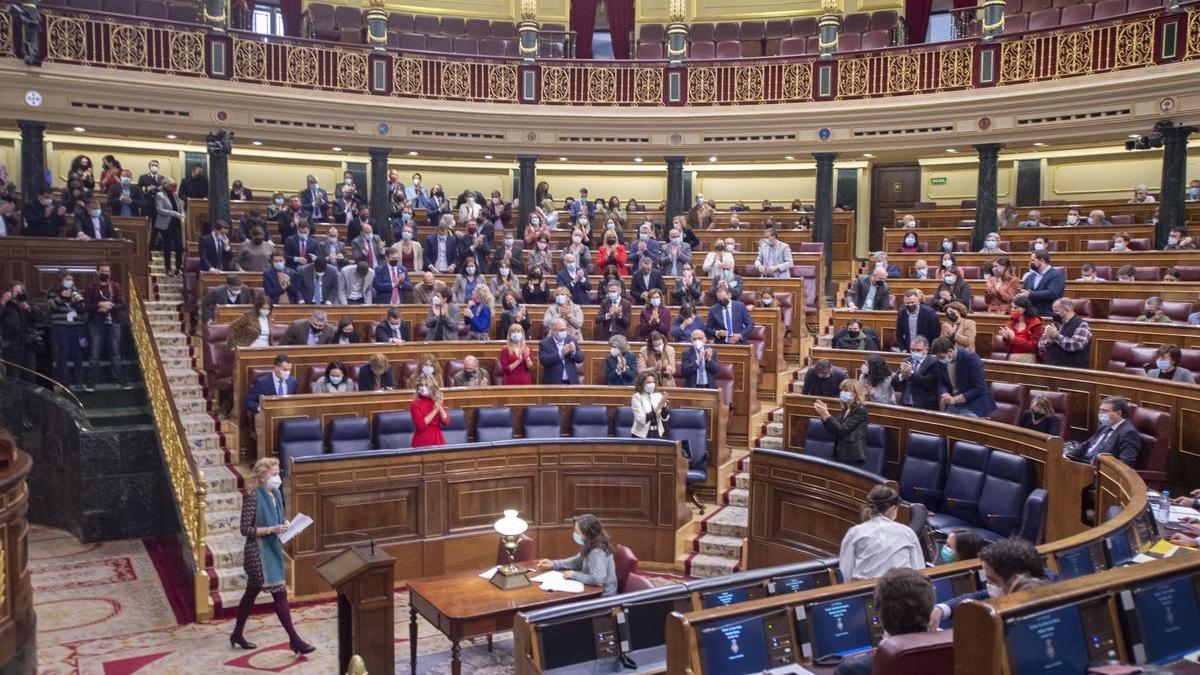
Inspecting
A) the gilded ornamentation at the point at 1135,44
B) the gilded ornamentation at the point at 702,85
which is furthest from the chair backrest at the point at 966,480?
the gilded ornamentation at the point at 702,85

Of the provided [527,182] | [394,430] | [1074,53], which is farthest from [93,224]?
[1074,53]

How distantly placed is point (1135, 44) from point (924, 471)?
8.55 metres

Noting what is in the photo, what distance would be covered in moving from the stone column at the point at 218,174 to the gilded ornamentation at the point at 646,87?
6.10 meters

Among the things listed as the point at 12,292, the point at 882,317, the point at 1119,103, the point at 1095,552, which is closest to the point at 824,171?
the point at 1119,103

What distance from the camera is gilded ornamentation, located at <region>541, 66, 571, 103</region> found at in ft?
52.5

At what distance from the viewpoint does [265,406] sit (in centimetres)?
790

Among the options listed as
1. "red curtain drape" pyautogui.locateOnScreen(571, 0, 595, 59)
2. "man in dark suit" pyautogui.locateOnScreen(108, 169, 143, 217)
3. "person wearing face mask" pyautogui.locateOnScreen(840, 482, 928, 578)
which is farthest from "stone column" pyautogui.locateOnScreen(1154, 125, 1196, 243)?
"man in dark suit" pyautogui.locateOnScreen(108, 169, 143, 217)

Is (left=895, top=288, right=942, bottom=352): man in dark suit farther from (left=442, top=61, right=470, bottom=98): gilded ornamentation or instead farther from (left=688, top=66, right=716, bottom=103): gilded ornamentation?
(left=442, top=61, right=470, bottom=98): gilded ornamentation

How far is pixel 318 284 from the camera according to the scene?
10.9 metres

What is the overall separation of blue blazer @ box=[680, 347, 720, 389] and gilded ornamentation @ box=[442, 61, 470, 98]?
8.03 metres

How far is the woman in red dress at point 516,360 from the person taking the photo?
30.5 ft

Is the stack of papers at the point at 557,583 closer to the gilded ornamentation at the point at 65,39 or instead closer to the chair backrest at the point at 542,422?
the chair backrest at the point at 542,422

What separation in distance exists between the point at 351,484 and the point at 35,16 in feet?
29.9

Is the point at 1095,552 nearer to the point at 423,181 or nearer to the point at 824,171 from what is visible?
the point at 824,171
